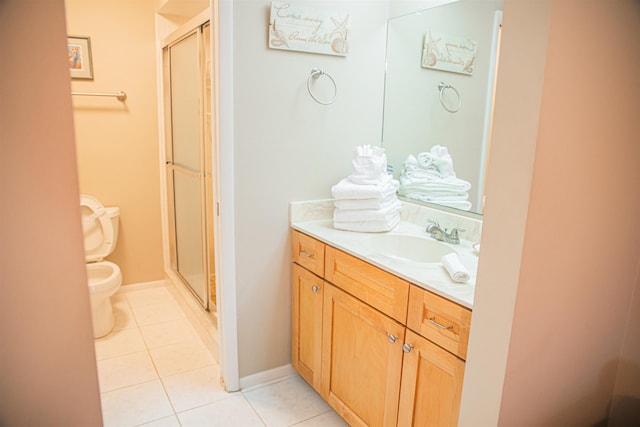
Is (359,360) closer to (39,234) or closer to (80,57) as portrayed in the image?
(39,234)

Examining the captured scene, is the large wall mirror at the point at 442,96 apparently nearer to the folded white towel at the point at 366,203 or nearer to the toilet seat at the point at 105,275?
the folded white towel at the point at 366,203

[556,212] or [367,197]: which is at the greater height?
[556,212]

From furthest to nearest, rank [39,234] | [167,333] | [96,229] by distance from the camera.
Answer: [96,229]
[167,333]
[39,234]

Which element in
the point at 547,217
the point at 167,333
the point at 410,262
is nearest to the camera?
the point at 547,217

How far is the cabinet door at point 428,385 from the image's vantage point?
129 centimetres

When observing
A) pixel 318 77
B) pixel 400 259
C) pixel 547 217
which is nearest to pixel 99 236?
pixel 318 77

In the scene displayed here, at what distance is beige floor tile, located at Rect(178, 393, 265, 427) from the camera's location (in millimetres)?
1938

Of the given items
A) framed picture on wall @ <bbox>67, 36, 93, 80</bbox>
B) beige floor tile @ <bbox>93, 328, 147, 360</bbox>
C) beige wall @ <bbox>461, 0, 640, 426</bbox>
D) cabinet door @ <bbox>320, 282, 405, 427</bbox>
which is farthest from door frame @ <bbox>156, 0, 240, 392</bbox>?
beige wall @ <bbox>461, 0, 640, 426</bbox>

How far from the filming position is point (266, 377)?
226 centimetres

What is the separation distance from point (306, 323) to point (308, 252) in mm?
383

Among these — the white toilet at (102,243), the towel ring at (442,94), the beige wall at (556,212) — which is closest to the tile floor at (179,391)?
the white toilet at (102,243)

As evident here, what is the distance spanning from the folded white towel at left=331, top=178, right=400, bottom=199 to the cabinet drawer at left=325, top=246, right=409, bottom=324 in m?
0.28

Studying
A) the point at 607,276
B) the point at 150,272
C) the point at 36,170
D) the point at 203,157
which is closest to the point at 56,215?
the point at 36,170

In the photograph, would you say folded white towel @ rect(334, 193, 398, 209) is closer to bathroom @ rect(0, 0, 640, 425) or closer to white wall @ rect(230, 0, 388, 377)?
white wall @ rect(230, 0, 388, 377)
